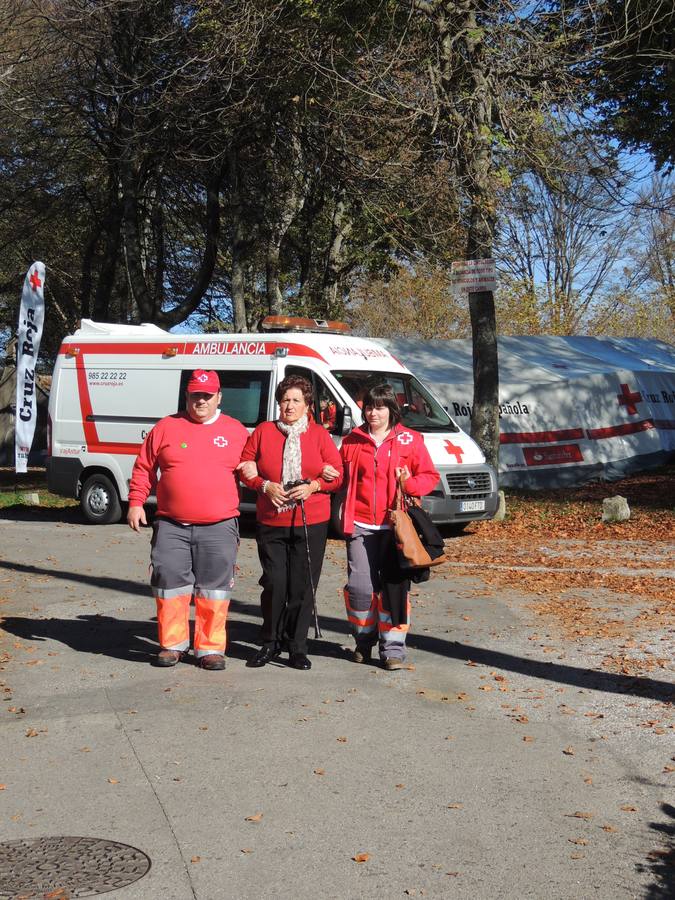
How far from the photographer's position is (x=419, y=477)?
747 cm

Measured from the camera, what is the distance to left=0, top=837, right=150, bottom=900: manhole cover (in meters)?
3.99

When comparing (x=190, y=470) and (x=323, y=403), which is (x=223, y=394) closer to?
(x=323, y=403)

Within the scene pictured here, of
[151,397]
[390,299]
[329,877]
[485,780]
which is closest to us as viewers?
[329,877]

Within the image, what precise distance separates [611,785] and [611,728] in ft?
3.20

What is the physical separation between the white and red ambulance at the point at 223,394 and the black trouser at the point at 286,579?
21.5 ft

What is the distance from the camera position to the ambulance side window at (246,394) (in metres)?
14.8

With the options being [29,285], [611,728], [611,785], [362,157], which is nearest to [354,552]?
[611,728]

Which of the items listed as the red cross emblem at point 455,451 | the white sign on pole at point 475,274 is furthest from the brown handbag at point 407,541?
the white sign on pole at point 475,274

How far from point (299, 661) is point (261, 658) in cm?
26

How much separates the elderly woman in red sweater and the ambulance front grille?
22.7ft

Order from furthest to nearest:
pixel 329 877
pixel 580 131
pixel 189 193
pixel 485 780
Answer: pixel 189 193
pixel 580 131
pixel 485 780
pixel 329 877

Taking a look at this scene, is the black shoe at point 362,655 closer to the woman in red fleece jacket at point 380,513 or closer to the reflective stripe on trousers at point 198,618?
the woman in red fleece jacket at point 380,513

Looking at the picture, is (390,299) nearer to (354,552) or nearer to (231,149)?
(231,149)

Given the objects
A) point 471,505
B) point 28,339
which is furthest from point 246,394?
point 471,505
